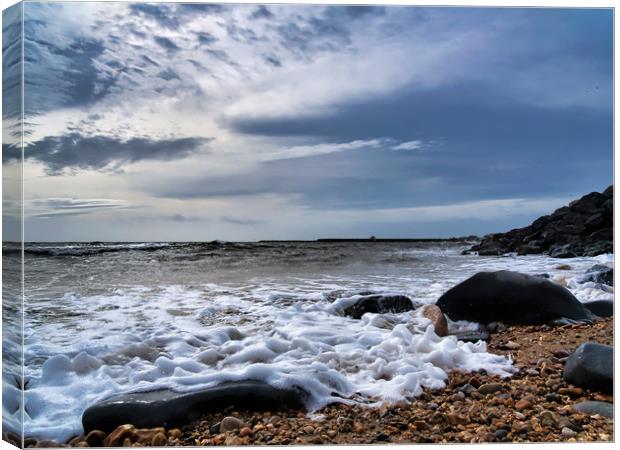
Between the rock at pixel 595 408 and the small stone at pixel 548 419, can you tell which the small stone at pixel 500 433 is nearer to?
the small stone at pixel 548 419

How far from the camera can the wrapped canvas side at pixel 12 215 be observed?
9.44 feet

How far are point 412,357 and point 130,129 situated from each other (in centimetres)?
212

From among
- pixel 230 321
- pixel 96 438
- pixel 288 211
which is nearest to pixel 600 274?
pixel 288 211

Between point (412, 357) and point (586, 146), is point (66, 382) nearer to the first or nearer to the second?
point (412, 357)

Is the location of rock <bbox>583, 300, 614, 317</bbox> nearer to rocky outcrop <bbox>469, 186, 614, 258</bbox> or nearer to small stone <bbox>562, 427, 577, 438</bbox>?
rocky outcrop <bbox>469, 186, 614, 258</bbox>

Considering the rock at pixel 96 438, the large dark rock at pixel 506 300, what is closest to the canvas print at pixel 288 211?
the rock at pixel 96 438

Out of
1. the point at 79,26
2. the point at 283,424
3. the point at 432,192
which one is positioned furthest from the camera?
the point at 432,192

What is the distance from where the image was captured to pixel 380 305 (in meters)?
3.74

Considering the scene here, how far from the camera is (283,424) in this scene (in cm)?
281

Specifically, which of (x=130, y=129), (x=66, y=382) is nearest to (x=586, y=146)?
(x=130, y=129)

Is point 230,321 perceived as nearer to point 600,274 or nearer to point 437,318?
point 437,318

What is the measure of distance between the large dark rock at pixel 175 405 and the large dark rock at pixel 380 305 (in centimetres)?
91

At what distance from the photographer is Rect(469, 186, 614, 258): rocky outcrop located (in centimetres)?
332

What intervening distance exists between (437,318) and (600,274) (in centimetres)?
106
